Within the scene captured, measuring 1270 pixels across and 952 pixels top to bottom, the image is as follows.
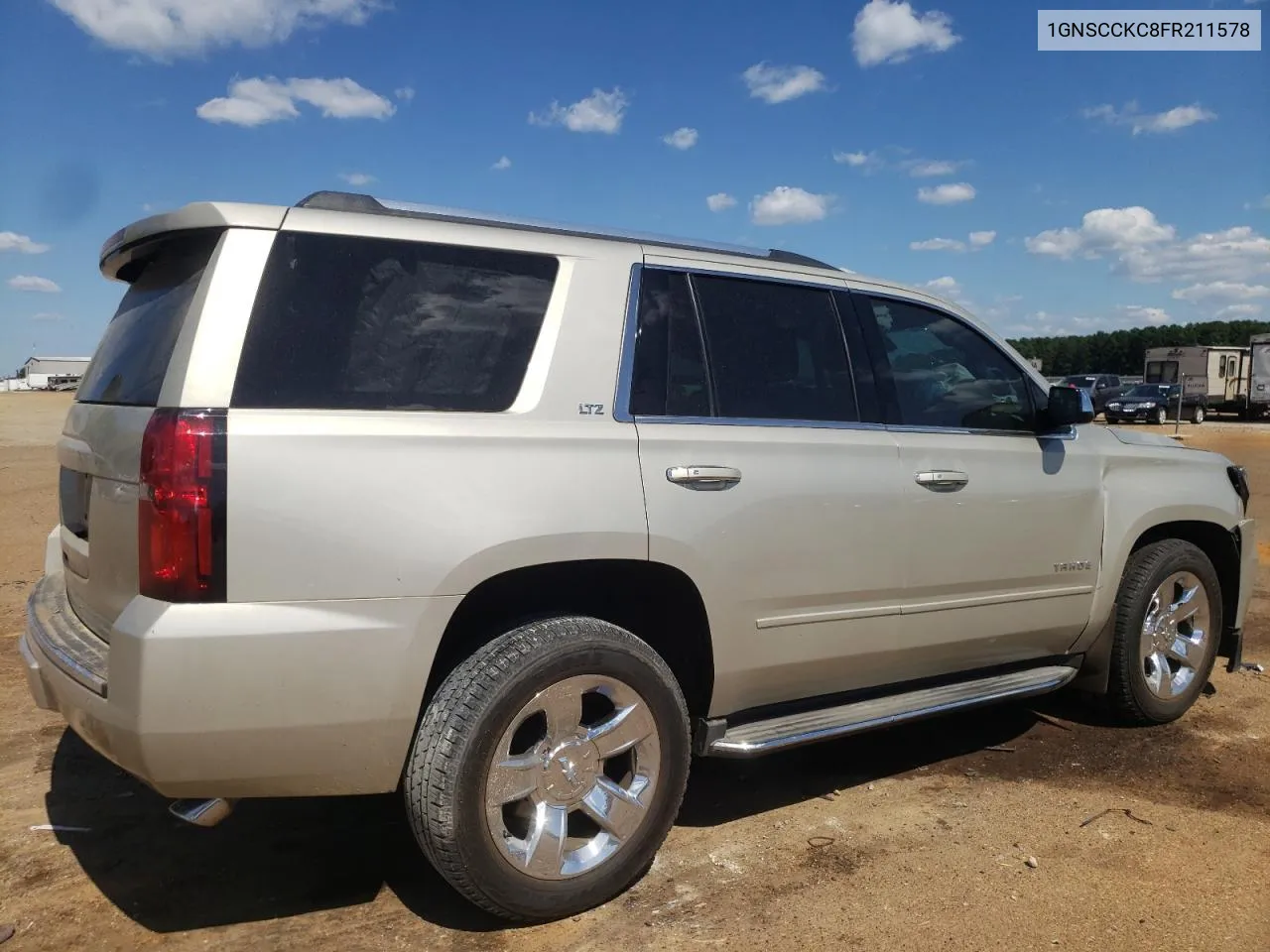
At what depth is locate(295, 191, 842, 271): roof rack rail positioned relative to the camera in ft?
9.39

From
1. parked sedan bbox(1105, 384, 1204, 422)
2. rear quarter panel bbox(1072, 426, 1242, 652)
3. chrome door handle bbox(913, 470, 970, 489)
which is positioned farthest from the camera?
parked sedan bbox(1105, 384, 1204, 422)

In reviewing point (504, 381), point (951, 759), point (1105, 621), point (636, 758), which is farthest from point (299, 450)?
point (1105, 621)

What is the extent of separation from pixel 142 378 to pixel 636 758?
1773 mm

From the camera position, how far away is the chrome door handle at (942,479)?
12.0 ft

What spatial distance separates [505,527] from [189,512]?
2.55 ft

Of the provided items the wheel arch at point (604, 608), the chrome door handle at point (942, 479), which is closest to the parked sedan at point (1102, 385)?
the chrome door handle at point (942, 479)

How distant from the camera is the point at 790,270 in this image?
3.67 m

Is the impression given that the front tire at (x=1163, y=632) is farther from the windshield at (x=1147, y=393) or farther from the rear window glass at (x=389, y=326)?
the windshield at (x=1147, y=393)

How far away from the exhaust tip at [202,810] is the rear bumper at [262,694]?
0.07 m

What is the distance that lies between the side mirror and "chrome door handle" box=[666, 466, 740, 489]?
166cm

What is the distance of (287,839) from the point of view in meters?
3.42

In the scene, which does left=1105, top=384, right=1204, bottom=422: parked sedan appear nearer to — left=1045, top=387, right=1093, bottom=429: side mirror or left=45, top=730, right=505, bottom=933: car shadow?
left=1045, top=387, right=1093, bottom=429: side mirror

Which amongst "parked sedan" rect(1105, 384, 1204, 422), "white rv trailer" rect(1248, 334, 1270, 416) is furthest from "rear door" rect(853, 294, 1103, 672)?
"white rv trailer" rect(1248, 334, 1270, 416)

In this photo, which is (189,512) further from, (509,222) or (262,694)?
(509,222)
